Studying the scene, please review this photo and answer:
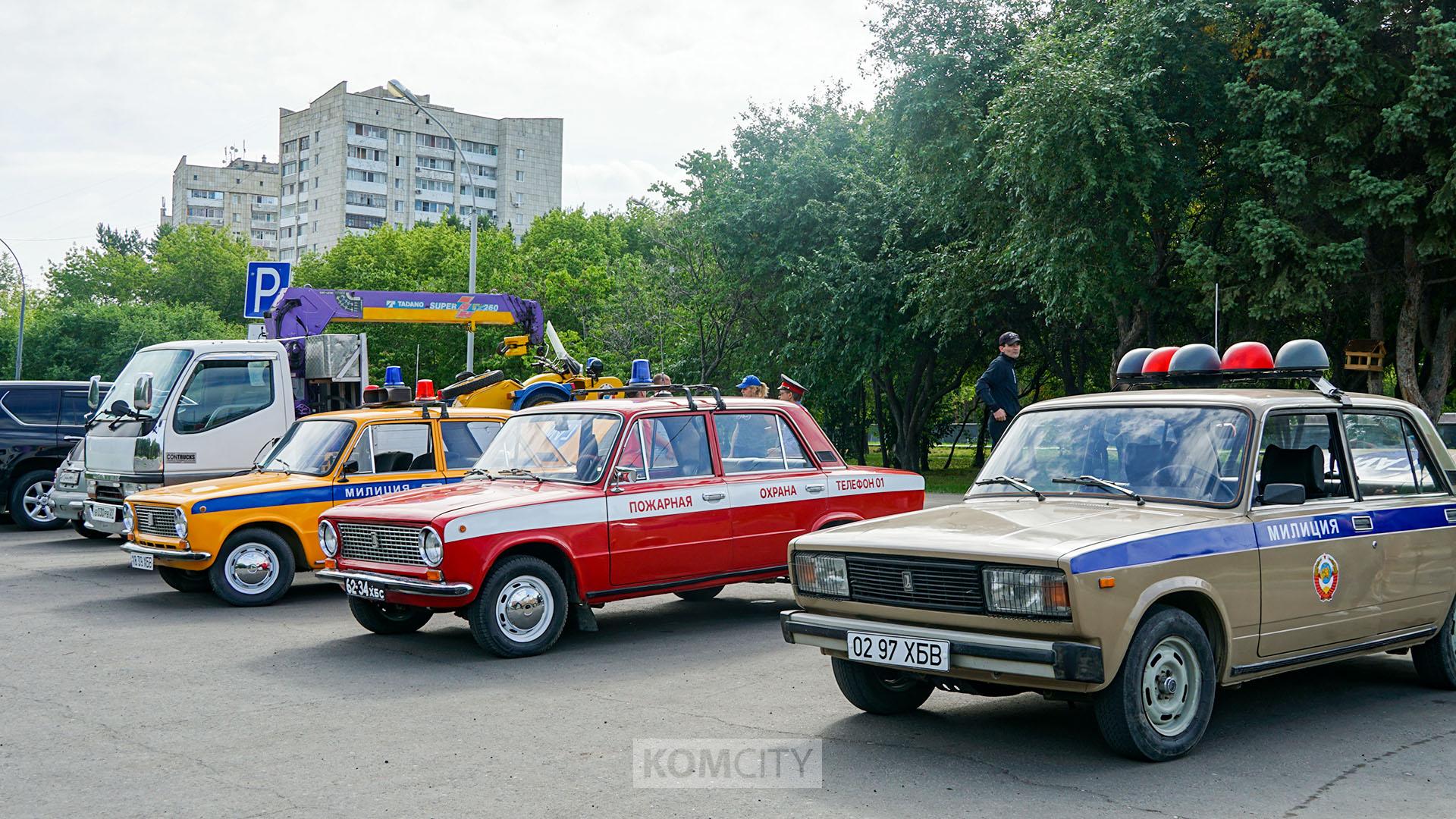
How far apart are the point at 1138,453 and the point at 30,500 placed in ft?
58.2

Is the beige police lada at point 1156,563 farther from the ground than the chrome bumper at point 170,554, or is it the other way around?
the beige police lada at point 1156,563

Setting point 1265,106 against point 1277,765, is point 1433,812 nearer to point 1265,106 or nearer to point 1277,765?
point 1277,765

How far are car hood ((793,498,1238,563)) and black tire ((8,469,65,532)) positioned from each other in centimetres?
1627

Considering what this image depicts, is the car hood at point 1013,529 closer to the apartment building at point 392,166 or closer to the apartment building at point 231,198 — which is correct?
the apartment building at point 392,166

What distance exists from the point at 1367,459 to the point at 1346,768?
6.94 feet

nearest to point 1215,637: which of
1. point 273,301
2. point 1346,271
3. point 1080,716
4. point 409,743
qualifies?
point 1080,716

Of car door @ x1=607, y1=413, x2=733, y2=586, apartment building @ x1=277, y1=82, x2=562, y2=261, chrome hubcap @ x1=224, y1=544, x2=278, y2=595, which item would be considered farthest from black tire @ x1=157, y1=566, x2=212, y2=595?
apartment building @ x1=277, y1=82, x2=562, y2=261

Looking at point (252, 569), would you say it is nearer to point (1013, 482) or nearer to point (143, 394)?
point (143, 394)

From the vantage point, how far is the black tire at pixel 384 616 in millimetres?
9430

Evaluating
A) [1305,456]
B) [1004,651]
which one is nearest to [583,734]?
[1004,651]

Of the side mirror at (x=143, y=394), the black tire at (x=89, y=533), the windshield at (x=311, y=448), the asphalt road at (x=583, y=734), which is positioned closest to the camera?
the asphalt road at (x=583, y=734)

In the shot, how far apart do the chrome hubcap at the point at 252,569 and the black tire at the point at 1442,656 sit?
9167 mm

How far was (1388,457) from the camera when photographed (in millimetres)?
7113

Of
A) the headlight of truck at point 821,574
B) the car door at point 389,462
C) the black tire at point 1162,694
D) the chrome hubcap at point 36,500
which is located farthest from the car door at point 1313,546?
the chrome hubcap at point 36,500
